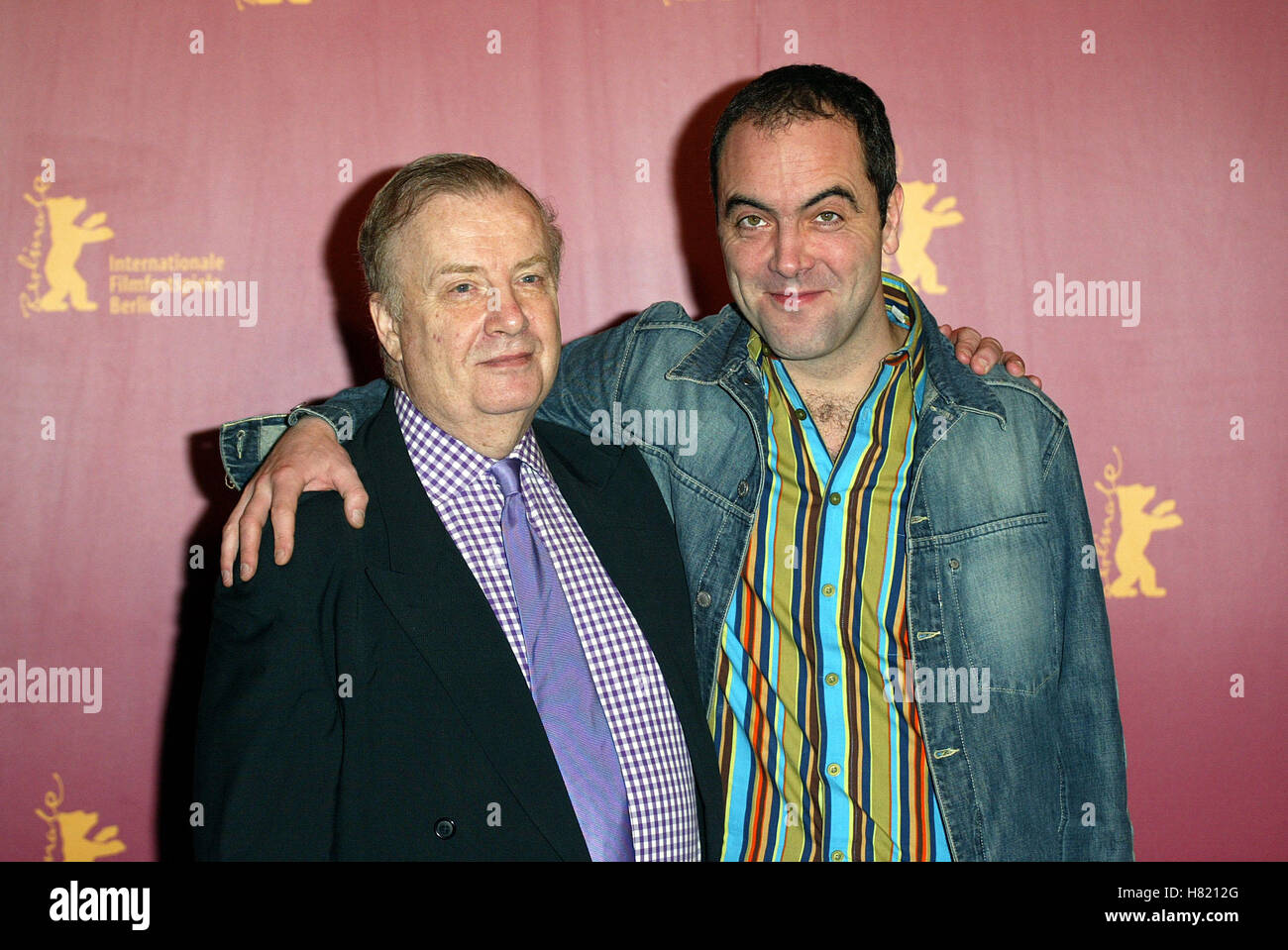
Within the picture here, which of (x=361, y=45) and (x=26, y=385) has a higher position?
(x=361, y=45)

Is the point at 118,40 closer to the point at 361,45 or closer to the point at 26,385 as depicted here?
the point at 361,45

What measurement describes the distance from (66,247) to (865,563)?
193cm

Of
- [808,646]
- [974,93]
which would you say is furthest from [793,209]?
[974,93]

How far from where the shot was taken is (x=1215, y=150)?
2.48 metres

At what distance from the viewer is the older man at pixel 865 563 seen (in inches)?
64.9

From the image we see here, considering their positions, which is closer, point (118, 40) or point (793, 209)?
point (793, 209)

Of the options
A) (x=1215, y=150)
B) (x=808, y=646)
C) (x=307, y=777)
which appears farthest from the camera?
(x=1215, y=150)

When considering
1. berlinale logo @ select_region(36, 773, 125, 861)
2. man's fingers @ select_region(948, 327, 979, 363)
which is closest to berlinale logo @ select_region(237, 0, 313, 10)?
man's fingers @ select_region(948, 327, 979, 363)

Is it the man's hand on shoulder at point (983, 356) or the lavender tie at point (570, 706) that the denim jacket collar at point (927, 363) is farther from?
the lavender tie at point (570, 706)

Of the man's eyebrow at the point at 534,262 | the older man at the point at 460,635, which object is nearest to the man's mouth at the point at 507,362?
the older man at the point at 460,635

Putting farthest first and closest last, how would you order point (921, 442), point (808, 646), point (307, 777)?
1. point (921, 442)
2. point (808, 646)
3. point (307, 777)

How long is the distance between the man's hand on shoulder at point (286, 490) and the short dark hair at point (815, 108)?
79cm
